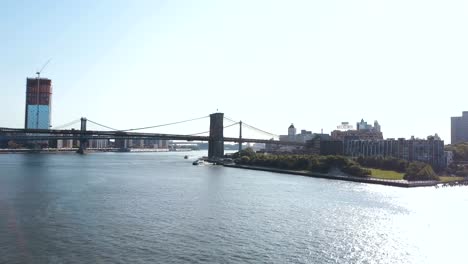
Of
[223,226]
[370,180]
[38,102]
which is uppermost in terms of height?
[38,102]

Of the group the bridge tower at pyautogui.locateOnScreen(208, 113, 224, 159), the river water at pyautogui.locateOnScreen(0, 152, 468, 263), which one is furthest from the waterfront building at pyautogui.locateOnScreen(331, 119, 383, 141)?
the river water at pyautogui.locateOnScreen(0, 152, 468, 263)

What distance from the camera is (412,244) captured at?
52.3 feet

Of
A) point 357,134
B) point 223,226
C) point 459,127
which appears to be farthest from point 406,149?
point 459,127

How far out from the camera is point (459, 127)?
10512cm

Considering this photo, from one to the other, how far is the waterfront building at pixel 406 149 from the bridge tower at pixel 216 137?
2067 cm

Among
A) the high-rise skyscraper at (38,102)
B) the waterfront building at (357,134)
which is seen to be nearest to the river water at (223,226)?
the waterfront building at (357,134)

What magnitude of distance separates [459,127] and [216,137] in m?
64.2

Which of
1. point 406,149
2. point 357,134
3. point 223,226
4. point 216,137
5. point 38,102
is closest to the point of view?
point 223,226

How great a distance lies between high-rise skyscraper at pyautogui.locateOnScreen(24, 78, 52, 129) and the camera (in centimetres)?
12694

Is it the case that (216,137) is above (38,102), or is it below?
below

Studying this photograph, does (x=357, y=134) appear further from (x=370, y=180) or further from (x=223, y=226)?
(x=223, y=226)

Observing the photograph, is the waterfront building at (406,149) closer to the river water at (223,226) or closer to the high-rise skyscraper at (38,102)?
the river water at (223,226)

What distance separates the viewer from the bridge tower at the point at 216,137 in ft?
239

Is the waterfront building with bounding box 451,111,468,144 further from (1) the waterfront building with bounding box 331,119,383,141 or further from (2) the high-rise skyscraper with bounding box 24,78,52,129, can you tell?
(2) the high-rise skyscraper with bounding box 24,78,52,129
